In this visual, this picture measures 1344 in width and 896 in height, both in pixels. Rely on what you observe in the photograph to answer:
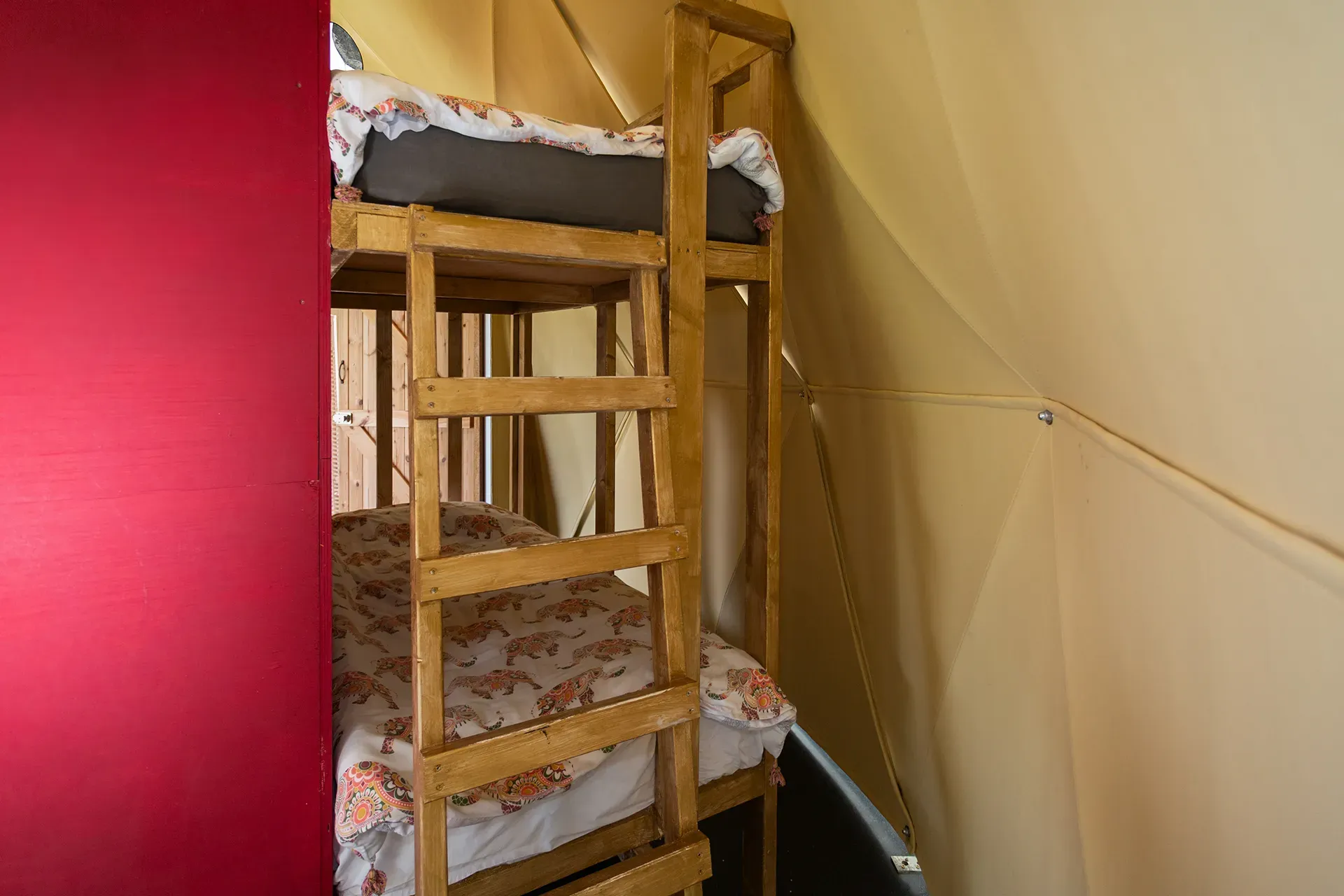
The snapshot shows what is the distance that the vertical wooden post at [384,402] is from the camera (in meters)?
3.06

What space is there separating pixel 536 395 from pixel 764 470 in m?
0.70

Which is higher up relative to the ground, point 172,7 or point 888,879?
point 172,7

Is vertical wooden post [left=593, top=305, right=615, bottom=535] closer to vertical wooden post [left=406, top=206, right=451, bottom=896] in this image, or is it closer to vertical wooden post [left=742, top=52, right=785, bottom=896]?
vertical wooden post [left=742, top=52, right=785, bottom=896]

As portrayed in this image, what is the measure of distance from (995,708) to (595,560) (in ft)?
3.26

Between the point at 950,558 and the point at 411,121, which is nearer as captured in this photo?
the point at 411,121

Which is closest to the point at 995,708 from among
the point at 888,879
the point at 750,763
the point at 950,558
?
the point at 950,558

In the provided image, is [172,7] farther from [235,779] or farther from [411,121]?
[235,779]

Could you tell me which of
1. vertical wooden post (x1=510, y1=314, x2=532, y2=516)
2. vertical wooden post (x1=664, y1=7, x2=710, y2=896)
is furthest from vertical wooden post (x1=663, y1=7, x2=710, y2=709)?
vertical wooden post (x1=510, y1=314, x2=532, y2=516)

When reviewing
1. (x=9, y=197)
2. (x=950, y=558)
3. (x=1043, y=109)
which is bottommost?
(x=950, y=558)

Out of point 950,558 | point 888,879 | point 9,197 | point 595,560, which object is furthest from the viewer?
point 888,879

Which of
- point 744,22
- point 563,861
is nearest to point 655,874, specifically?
point 563,861

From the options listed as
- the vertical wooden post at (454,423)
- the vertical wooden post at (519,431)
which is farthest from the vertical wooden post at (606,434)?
the vertical wooden post at (519,431)

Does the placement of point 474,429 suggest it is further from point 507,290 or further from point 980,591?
point 980,591

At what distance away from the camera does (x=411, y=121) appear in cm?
123
